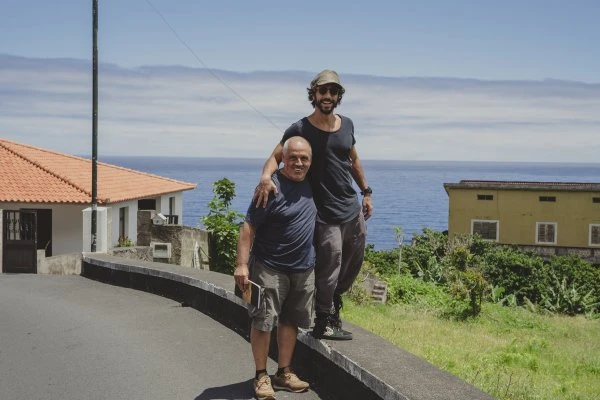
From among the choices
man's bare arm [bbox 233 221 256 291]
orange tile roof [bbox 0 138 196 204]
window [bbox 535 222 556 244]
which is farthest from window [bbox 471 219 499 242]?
man's bare arm [bbox 233 221 256 291]

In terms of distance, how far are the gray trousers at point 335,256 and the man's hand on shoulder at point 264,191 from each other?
1.59 feet

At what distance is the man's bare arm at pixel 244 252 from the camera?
517 centimetres

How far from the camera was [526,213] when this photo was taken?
134 ft

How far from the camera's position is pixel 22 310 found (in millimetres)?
9984

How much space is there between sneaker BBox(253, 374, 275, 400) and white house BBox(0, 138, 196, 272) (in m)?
14.5

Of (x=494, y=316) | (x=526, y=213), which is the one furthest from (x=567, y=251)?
(x=494, y=316)

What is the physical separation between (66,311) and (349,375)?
18.8ft

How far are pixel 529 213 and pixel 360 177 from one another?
3705 cm

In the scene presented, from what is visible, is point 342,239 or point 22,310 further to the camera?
point 22,310

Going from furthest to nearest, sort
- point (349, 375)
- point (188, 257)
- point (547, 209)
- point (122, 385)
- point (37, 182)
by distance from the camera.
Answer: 1. point (547, 209)
2. point (37, 182)
3. point (188, 257)
4. point (122, 385)
5. point (349, 375)

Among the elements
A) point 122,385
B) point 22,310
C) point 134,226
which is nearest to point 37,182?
point 134,226

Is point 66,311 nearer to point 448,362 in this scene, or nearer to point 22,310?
point 22,310

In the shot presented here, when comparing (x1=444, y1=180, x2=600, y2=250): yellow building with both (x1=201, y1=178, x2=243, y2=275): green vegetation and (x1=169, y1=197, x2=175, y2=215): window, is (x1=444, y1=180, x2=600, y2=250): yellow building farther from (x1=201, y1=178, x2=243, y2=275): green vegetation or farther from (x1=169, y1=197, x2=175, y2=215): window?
(x1=201, y1=178, x2=243, y2=275): green vegetation

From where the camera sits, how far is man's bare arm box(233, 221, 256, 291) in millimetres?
5172
